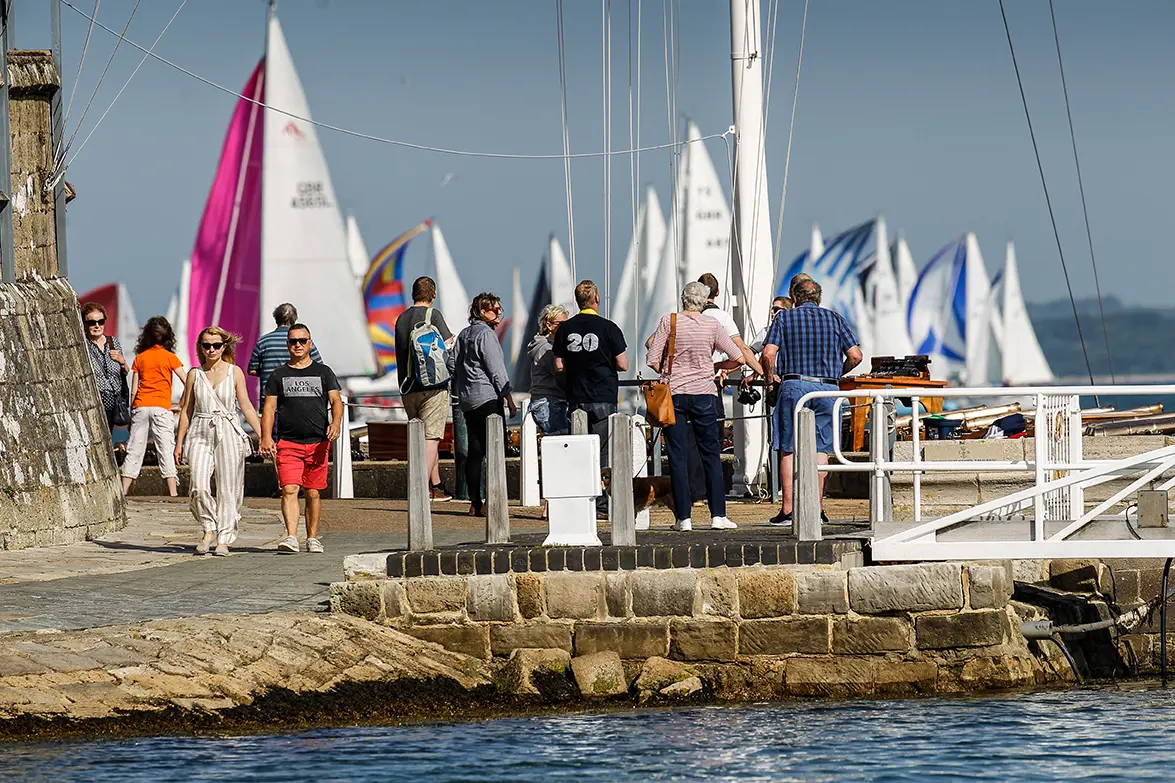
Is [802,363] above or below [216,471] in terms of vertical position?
above

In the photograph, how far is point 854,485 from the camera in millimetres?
17984

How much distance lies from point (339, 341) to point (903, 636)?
27164 mm

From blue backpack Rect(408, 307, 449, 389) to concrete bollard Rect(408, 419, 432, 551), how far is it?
4.95 metres

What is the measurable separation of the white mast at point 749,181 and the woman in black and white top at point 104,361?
5.95m

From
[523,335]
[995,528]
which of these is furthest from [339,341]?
[523,335]

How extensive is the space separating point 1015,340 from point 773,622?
72976 mm

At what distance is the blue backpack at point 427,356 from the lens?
54.0ft

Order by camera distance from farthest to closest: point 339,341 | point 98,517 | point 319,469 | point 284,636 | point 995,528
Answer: point 339,341, point 98,517, point 319,469, point 995,528, point 284,636

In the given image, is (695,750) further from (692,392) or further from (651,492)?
(692,392)

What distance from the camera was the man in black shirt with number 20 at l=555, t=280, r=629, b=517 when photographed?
14289 millimetres

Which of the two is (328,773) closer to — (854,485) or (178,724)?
(178,724)

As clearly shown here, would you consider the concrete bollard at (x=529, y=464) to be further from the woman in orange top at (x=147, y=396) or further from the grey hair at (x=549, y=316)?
the woman in orange top at (x=147, y=396)

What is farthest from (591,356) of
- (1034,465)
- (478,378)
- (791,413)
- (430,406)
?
(1034,465)

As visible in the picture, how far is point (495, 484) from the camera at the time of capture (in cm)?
1168
